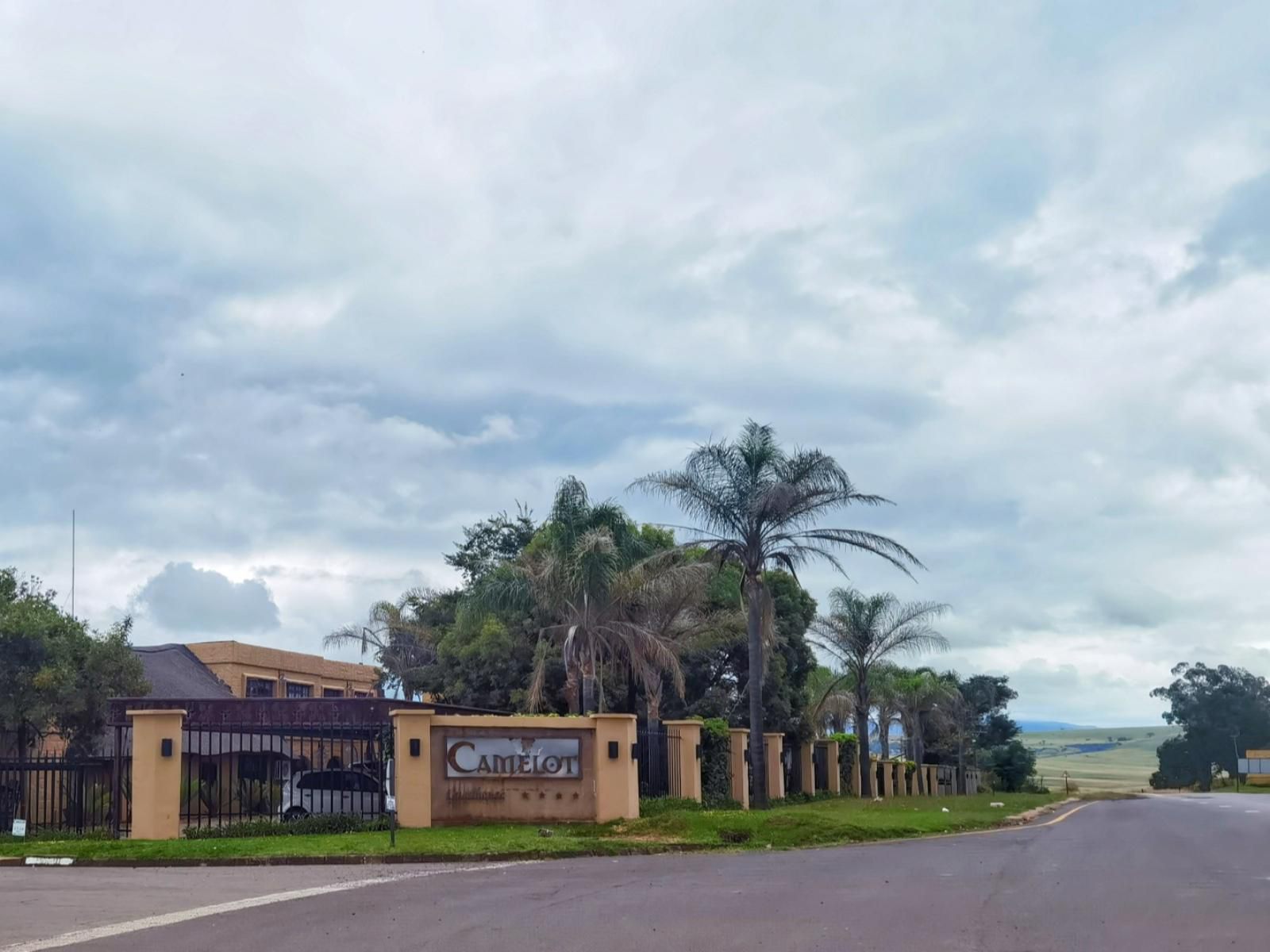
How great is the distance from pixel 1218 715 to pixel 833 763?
69856mm

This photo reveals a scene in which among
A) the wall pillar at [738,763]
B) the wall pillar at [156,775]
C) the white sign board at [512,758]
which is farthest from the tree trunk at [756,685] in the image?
the wall pillar at [156,775]

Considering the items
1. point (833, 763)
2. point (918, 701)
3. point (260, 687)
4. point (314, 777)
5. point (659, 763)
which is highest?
point (260, 687)

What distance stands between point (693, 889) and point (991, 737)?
78.8m

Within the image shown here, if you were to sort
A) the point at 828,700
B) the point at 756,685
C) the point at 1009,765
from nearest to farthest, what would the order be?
the point at 756,685 → the point at 828,700 → the point at 1009,765

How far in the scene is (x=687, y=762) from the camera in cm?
3052

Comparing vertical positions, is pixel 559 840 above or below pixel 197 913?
below

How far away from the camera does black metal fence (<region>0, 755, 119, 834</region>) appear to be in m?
24.6

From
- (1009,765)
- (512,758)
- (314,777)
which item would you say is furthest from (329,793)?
(1009,765)

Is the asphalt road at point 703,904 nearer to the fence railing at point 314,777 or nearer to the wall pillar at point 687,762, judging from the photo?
the fence railing at point 314,777

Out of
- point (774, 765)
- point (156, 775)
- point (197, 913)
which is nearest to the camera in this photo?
point (197, 913)

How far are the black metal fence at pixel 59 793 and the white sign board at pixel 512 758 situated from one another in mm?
6083

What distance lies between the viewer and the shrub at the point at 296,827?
2342 centimetres

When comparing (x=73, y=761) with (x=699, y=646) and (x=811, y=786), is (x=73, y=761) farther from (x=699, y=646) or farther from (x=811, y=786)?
(x=811, y=786)

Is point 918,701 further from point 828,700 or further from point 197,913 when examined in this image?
point 197,913
